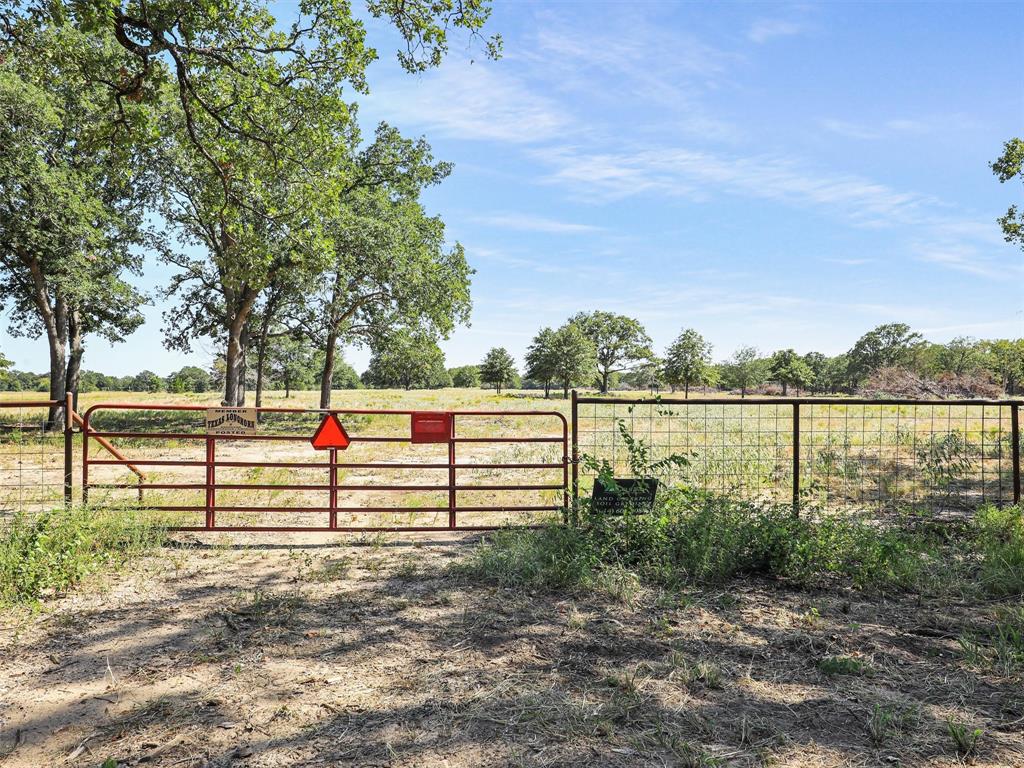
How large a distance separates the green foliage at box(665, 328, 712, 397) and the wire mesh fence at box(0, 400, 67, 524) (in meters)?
69.5

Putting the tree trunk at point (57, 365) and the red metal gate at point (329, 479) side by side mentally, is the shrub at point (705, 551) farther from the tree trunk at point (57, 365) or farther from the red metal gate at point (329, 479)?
the tree trunk at point (57, 365)

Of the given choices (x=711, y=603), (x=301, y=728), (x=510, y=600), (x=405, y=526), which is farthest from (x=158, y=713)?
(x=405, y=526)

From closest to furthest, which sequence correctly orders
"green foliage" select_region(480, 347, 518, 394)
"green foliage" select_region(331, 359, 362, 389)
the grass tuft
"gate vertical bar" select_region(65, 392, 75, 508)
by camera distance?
the grass tuft, "gate vertical bar" select_region(65, 392, 75, 508), "green foliage" select_region(480, 347, 518, 394), "green foliage" select_region(331, 359, 362, 389)

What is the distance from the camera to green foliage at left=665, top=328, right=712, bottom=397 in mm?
80812

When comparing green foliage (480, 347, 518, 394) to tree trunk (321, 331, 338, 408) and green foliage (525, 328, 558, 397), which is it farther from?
tree trunk (321, 331, 338, 408)

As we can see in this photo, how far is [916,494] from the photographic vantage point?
10.7 meters

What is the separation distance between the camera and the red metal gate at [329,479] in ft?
25.8

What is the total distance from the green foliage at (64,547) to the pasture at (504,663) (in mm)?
67

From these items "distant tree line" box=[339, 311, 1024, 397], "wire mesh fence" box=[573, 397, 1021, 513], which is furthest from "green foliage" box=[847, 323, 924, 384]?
"wire mesh fence" box=[573, 397, 1021, 513]

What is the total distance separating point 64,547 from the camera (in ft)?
21.4

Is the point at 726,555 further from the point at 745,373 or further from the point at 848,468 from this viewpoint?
the point at 745,373

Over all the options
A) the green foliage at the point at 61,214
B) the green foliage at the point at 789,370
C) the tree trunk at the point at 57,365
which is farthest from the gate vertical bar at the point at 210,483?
the green foliage at the point at 789,370

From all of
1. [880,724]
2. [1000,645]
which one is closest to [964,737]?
[880,724]

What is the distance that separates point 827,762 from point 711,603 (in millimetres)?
2334
